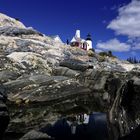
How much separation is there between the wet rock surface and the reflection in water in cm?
104

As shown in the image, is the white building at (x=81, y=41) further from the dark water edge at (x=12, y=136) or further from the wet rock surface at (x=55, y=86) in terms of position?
the dark water edge at (x=12, y=136)

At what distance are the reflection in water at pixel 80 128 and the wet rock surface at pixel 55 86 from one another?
1042 mm

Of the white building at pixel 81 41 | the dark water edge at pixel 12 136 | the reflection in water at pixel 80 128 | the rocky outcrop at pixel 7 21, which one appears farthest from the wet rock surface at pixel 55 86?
the white building at pixel 81 41

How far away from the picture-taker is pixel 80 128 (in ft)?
111

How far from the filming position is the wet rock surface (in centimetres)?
2575

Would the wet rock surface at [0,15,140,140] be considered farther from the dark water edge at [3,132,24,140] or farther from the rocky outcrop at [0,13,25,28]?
the rocky outcrop at [0,13,25,28]

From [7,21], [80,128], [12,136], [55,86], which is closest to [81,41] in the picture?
[7,21]

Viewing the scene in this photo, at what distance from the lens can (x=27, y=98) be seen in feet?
155

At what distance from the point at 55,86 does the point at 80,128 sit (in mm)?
17102

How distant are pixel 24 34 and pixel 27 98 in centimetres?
4617

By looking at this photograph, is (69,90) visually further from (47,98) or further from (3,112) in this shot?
(3,112)

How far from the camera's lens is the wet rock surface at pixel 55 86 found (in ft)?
84.5

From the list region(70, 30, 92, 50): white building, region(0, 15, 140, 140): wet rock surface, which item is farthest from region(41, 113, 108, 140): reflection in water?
region(70, 30, 92, 50): white building

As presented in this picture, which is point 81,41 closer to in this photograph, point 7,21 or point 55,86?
point 7,21
